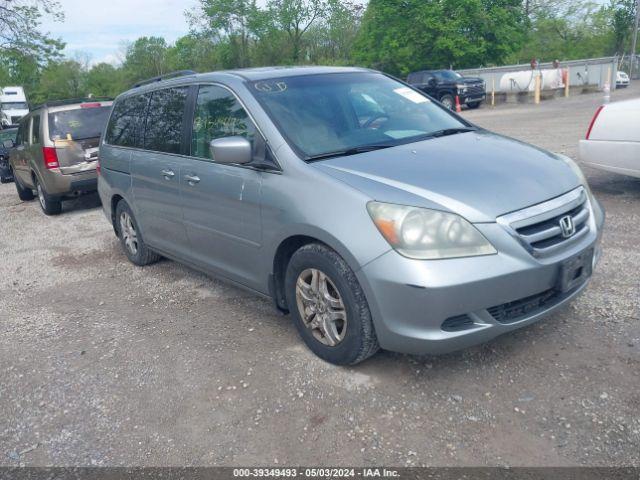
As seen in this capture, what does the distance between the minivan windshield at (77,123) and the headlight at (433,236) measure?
279 inches

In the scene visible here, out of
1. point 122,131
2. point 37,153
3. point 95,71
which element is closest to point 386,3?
point 37,153

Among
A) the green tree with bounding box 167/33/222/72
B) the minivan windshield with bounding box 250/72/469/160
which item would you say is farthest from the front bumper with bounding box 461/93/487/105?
the green tree with bounding box 167/33/222/72

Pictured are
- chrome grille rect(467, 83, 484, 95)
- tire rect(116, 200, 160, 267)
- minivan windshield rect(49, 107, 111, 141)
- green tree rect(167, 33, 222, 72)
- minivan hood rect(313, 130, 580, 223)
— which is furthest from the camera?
green tree rect(167, 33, 222, 72)

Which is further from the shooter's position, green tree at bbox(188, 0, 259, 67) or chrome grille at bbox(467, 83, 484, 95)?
green tree at bbox(188, 0, 259, 67)

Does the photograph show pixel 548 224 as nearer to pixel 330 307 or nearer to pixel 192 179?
pixel 330 307


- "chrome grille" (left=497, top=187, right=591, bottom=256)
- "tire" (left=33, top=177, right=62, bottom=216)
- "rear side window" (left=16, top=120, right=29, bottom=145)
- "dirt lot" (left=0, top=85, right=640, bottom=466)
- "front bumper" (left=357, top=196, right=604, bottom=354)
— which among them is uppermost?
"rear side window" (left=16, top=120, right=29, bottom=145)

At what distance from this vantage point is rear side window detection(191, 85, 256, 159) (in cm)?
398

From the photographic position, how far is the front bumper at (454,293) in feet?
9.45

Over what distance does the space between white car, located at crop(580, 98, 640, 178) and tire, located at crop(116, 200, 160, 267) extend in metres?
4.92

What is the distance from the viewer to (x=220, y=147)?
365cm

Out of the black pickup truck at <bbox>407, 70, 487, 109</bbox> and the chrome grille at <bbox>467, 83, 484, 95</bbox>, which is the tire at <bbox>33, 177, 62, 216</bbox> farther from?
the chrome grille at <bbox>467, 83, 484, 95</bbox>

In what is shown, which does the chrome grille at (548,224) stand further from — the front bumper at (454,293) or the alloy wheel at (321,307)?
the alloy wheel at (321,307)

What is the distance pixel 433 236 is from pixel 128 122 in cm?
379

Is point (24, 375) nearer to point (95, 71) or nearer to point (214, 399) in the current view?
point (214, 399)
